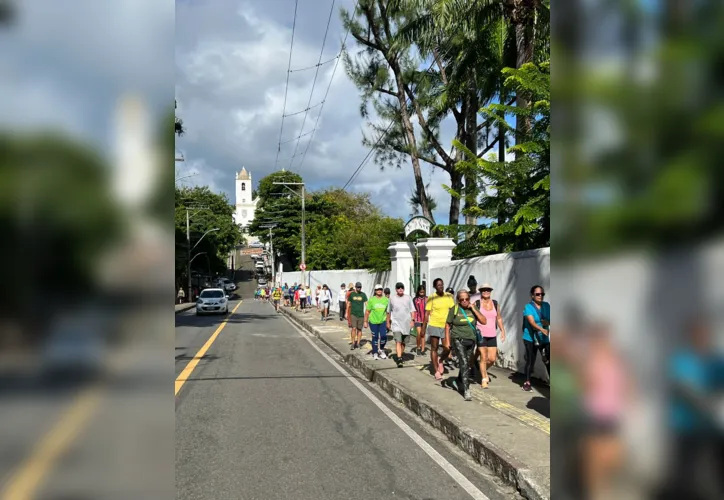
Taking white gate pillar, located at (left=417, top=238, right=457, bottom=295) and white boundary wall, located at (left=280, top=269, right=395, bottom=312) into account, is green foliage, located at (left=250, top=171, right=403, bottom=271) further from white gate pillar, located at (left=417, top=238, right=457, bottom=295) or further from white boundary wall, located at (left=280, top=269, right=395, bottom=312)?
white gate pillar, located at (left=417, top=238, right=457, bottom=295)

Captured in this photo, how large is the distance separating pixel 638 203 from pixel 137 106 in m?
0.88

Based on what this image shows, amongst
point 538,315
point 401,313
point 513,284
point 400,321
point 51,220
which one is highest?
point 51,220

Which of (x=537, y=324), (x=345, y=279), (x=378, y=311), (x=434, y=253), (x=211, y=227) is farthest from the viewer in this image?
(x=211, y=227)

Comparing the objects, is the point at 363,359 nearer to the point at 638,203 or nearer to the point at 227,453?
the point at 227,453

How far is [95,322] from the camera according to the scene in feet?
3.34

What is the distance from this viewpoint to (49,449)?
0.96 m

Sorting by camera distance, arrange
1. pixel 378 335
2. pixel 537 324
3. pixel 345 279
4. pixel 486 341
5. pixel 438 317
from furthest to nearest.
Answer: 1. pixel 345 279
2. pixel 378 335
3. pixel 438 317
4. pixel 486 341
5. pixel 537 324

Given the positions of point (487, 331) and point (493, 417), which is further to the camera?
point (487, 331)

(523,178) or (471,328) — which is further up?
(523,178)

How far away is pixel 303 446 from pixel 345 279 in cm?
2415

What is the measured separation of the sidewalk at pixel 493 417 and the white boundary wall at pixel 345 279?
7965mm

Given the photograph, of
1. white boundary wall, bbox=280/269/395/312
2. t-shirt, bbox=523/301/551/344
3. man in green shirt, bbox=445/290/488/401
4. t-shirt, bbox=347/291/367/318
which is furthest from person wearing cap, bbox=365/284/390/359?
white boundary wall, bbox=280/269/395/312

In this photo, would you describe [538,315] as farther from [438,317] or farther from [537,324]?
[438,317]

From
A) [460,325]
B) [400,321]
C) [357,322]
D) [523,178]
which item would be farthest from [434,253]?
[460,325]
